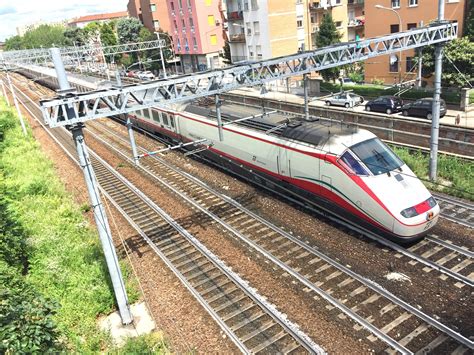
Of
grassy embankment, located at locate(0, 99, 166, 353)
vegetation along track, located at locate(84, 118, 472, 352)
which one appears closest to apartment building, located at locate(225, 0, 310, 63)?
grassy embankment, located at locate(0, 99, 166, 353)

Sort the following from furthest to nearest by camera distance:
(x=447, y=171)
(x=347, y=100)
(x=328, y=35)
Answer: (x=328, y=35), (x=347, y=100), (x=447, y=171)

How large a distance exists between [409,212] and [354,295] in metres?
3.27

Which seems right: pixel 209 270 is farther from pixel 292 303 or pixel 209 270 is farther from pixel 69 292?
pixel 69 292

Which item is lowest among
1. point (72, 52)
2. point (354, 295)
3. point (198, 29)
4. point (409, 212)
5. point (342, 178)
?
point (354, 295)

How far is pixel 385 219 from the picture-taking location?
42.0 ft

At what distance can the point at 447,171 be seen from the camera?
19.2 meters

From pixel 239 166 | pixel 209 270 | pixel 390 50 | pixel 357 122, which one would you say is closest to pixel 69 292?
pixel 209 270

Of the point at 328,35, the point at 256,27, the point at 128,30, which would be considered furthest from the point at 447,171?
the point at 128,30

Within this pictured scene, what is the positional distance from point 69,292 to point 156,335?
382 cm

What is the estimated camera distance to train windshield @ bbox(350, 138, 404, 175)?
13602 mm

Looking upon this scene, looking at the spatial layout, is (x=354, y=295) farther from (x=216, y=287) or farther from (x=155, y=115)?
(x=155, y=115)

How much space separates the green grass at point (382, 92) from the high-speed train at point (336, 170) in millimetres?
20052

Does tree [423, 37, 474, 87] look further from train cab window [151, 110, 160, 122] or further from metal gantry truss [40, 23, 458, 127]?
train cab window [151, 110, 160, 122]

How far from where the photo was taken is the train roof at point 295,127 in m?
14.6
